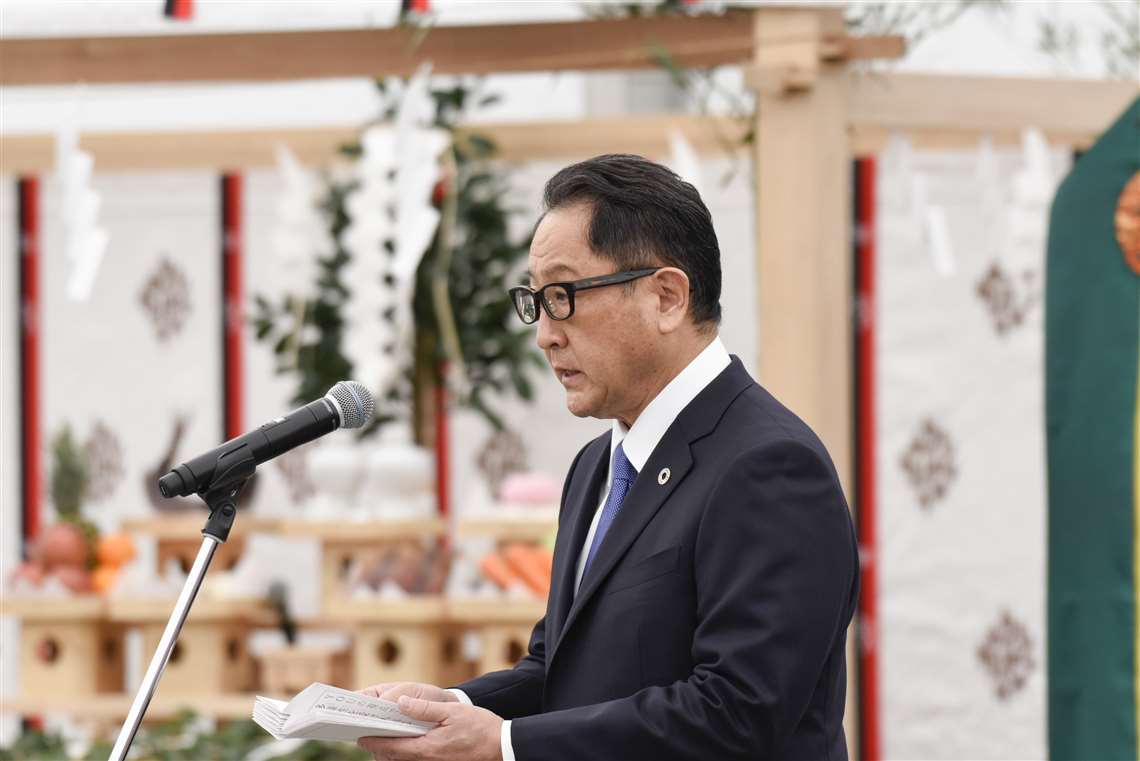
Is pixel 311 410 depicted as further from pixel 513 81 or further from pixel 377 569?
pixel 513 81

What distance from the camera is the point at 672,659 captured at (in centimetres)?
177

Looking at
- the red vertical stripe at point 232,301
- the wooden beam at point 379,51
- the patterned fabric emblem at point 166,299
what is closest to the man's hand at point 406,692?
the wooden beam at point 379,51

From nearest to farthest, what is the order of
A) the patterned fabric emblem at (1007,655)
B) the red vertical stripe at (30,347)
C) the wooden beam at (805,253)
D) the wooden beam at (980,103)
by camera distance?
→ the wooden beam at (805,253) < the wooden beam at (980,103) < the patterned fabric emblem at (1007,655) < the red vertical stripe at (30,347)

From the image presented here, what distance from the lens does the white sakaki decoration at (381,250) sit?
4152mm

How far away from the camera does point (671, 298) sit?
72.2 inches

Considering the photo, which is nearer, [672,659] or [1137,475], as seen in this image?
[672,659]

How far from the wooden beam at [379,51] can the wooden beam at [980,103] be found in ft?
0.94

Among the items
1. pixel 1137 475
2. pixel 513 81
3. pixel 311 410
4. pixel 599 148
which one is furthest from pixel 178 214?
pixel 311 410

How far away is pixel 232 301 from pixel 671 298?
4205 millimetres

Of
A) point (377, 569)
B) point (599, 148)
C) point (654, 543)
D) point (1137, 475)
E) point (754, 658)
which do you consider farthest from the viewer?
point (599, 148)

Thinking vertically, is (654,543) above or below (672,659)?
above

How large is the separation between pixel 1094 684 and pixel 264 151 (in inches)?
126

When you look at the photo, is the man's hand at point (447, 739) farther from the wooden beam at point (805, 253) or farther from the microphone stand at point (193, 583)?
the wooden beam at point (805, 253)

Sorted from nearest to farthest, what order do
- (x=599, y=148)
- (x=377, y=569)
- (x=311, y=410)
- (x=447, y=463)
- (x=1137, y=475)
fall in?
(x=311, y=410), (x=1137, y=475), (x=377, y=569), (x=599, y=148), (x=447, y=463)
